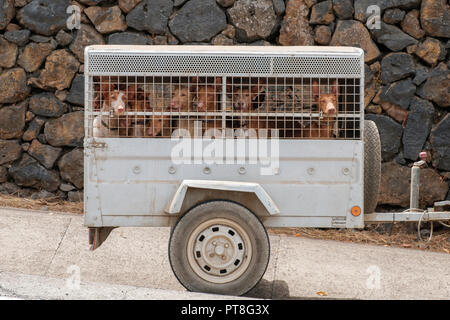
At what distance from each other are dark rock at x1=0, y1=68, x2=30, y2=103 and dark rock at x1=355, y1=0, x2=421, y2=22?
16.6 ft

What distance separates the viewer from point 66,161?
9.09 m

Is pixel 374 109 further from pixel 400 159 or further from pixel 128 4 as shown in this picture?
pixel 128 4

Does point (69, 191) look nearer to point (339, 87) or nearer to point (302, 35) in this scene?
point (302, 35)

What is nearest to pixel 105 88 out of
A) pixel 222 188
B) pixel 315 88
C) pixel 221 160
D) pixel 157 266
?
pixel 221 160

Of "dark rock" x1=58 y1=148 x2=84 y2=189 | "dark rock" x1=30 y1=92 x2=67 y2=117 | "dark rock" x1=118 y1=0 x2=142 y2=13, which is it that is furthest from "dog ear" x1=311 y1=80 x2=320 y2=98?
"dark rock" x1=30 y1=92 x2=67 y2=117

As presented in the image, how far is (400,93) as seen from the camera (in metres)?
8.56

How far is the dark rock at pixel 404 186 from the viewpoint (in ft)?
28.0

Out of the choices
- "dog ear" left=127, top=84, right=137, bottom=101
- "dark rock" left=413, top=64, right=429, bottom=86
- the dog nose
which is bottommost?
"dark rock" left=413, top=64, right=429, bottom=86

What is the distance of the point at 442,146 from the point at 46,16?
20.1 ft

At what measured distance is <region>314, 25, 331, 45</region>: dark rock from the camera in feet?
28.6

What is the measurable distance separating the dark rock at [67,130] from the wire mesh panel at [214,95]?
379 centimetres

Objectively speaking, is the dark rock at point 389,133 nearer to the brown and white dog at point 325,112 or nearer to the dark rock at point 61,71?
the brown and white dog at point 325,112

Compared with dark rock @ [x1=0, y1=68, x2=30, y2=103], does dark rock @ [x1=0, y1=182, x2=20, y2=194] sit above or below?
below

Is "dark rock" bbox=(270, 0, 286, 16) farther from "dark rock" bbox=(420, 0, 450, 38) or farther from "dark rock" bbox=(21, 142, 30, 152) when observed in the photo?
"dark rock" bbox=(21, 142, 30, 152)
